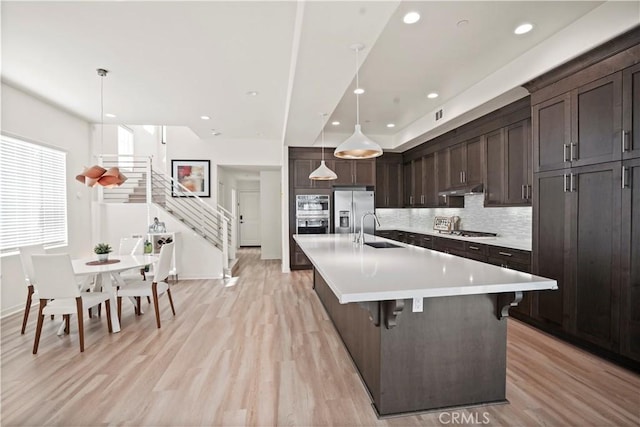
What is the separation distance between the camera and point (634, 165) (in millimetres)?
2289

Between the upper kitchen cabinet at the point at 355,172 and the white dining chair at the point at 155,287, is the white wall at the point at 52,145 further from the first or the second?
the upper kitchen cabinet at the point at 355,172

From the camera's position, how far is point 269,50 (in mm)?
2947

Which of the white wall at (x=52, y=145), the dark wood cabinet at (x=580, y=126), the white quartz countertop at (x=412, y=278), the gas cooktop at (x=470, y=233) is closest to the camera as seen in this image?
the white quartz countertop at (x=412, y=278)

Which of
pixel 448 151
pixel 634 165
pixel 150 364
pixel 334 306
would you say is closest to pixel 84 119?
pixel 150 364

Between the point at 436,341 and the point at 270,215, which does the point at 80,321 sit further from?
the point at 270,215

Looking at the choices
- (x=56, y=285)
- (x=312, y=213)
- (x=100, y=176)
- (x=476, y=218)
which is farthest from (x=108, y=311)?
(x=476, y=218)

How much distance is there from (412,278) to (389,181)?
5.29 m

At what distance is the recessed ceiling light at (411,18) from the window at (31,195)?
4.65 m

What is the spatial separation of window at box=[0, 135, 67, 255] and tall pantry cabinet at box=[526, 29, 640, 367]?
5987 millimetres

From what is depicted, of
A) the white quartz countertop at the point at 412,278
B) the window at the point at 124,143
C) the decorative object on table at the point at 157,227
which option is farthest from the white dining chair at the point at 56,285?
the window at the point at 124,143

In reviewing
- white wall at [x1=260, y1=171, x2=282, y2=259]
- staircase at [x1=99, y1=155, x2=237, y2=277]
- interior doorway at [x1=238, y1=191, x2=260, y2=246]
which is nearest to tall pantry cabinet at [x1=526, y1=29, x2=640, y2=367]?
staircase at [x1=99, y1=155, x2=237, y2=277]

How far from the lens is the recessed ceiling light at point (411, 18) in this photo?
7.95 ft

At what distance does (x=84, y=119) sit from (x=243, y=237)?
6306 millimetres

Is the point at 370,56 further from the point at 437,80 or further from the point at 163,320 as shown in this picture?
the point at 163,320
